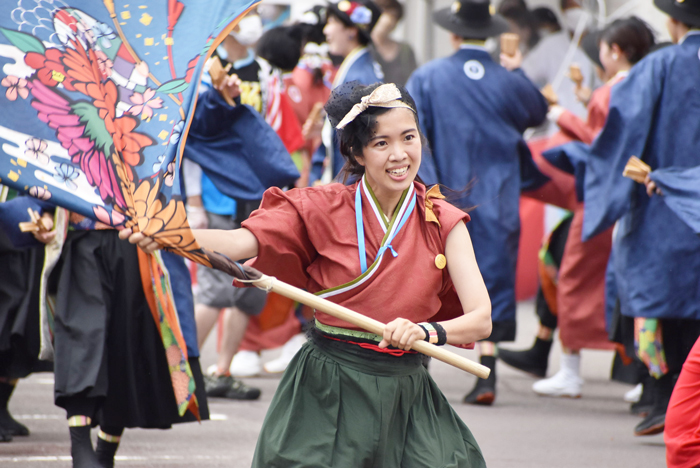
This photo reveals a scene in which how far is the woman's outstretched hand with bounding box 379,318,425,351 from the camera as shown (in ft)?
7.43

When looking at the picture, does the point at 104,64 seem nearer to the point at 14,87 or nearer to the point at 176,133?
the point at 14,87

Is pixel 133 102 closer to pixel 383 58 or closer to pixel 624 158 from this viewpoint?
pixel 624 158

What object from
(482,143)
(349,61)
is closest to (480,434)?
(482,143)

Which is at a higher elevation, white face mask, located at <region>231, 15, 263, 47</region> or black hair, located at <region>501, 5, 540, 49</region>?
black hair, located at <region>501, 5, 540, 49</region>

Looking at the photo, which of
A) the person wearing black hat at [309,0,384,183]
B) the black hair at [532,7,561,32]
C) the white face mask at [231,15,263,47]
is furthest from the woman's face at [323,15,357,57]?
the black hair at [532,7,561,32]

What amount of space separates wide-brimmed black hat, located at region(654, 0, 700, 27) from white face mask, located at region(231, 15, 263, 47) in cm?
235

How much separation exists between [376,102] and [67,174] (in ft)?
2.79

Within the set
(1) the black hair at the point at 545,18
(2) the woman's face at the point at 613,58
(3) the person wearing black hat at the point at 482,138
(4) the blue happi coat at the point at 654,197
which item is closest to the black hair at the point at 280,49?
(3) the person wearing black hat at the point at 482,138

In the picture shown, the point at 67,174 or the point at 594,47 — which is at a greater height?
the point at 594,47

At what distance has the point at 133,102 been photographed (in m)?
2.60

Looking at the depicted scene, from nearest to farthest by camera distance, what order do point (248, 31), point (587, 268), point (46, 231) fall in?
point (46, 231) < point (248, 31) < point (587, 268)

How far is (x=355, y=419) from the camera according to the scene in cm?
252

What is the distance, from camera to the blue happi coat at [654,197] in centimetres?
460

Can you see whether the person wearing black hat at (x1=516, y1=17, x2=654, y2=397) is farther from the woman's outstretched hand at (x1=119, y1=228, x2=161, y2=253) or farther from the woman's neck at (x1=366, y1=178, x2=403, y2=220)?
the woman's outstretched hand at (x1=119, y1=228, x2=161, y2=253)
